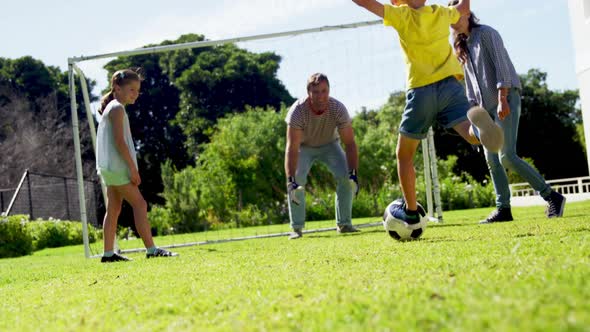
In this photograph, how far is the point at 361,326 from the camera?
178cm

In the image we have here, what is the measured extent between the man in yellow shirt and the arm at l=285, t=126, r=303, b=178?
99.1 inches

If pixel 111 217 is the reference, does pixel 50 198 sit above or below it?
above

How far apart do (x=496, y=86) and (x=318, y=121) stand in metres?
2.10

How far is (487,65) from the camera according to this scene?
6105mm

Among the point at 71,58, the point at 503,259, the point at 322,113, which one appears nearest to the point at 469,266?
the point at 503,259

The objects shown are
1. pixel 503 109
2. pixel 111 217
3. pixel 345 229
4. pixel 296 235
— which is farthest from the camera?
pixel 345 229

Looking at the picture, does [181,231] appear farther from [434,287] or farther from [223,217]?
[434,287]

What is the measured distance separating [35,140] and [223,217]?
608 inches

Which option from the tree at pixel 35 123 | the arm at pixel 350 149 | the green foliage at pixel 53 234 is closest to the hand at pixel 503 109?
the arm at pixel 350 149

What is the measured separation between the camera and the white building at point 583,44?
29.1 ft

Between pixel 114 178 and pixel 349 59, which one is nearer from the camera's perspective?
pixel 114 178

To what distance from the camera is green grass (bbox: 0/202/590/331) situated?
1.77m

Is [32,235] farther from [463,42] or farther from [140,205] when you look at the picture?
[463,42]

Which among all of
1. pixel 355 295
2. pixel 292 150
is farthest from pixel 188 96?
pixel 355 295
